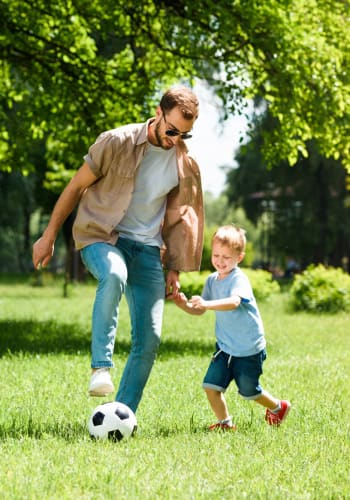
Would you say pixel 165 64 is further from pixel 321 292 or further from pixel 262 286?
pixel 262 286

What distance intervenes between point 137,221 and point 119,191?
0.88 feet

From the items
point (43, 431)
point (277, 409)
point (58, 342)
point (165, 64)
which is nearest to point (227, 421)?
point (277, 409)

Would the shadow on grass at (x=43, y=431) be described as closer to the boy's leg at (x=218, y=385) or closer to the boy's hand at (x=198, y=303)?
the boy's leg at (x=218, y=385)

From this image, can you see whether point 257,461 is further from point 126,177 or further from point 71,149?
point 71,149

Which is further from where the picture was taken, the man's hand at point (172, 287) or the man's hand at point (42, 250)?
the man's hand at point (172, 287)

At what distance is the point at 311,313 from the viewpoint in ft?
66.9

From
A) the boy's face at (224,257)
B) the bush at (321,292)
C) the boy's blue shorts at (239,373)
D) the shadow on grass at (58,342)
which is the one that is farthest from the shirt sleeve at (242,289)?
the bush at (321,292)

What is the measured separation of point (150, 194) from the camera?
530cm

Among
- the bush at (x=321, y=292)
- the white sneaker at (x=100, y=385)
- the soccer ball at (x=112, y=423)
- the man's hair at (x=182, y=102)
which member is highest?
the man's hair at (x=182, y=102)

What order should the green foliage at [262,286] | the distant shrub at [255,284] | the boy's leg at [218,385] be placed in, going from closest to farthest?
the boy's leg at [218,385] → the distant shrub at [255,284] → the green foliage at [262,286]

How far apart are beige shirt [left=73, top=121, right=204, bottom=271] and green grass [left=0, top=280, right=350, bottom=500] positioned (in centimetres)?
130

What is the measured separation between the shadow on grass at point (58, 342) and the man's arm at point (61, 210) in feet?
17.9

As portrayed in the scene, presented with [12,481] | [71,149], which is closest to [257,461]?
[12,481]

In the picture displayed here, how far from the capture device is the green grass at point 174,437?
3.93 meters
